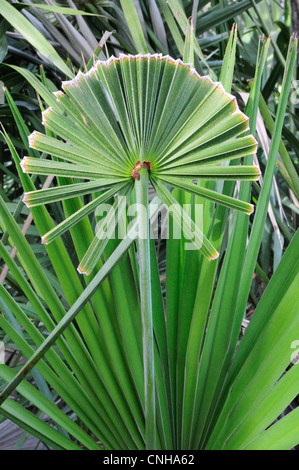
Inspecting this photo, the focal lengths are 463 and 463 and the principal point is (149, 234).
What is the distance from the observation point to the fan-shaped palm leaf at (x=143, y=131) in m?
0.35

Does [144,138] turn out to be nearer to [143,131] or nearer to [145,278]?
[143,131]

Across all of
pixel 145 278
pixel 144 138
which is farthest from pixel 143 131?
pixel 145 278

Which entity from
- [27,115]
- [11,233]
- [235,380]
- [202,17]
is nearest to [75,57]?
[27,115]

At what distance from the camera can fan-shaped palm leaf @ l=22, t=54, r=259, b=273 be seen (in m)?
0.35

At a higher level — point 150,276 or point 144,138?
point 144,138

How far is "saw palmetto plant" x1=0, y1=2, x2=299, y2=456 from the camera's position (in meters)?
0.36

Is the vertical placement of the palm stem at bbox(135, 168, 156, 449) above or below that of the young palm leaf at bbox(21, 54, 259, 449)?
below

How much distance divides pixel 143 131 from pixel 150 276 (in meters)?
0.13

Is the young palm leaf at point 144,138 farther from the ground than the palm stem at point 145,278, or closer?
farther from the ground

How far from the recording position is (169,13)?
30.1 inches

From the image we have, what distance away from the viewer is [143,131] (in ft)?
1.19

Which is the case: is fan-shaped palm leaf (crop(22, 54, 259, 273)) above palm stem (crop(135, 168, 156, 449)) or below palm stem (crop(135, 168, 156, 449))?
above

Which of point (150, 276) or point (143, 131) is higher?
point (143, 131)

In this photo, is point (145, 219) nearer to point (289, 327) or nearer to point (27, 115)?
point (289, 327)
